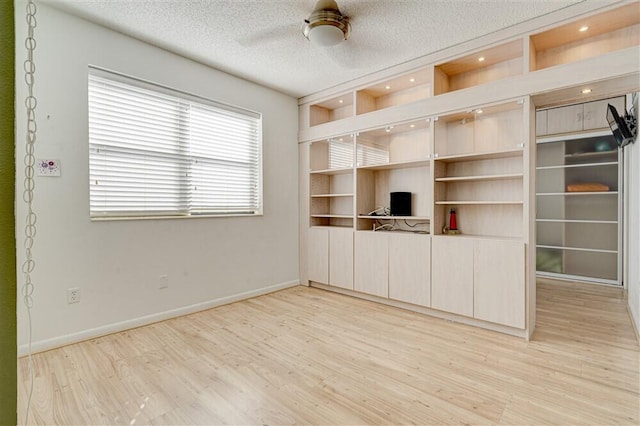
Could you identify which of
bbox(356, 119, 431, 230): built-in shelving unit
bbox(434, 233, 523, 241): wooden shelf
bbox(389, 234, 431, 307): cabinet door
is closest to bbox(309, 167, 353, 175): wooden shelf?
bbox(356, 119, 431, 230): built-in shelving unit

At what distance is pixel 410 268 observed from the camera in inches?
142

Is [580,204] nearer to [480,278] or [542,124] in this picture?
[542,124]

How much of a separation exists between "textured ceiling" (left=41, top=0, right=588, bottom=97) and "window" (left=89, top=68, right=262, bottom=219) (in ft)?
1.70

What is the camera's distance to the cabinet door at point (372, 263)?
12.6 ft

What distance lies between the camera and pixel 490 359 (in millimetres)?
2465

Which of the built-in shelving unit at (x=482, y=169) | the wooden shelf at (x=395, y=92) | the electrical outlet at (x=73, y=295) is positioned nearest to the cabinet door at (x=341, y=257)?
the built-in shelving unit at (x=482, y=169)

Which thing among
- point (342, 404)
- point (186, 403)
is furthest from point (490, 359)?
point (186, 403)

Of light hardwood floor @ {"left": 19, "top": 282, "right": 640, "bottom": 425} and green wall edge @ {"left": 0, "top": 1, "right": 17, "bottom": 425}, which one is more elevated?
green wall edge @ {"left": 0, "top": 1, "right": 17, "bottom": 425}

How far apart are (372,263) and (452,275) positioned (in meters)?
1.00

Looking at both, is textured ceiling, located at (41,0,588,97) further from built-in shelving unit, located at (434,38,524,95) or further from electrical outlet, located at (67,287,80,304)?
electrical outlet, located at (67,287,80,304)

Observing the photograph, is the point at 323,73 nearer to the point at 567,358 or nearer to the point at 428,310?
the point at 428,310

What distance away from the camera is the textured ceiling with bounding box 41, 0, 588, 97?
8.46 feet

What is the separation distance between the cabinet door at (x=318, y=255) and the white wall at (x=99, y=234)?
0.87 meters

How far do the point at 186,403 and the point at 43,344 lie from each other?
62.3 inches
